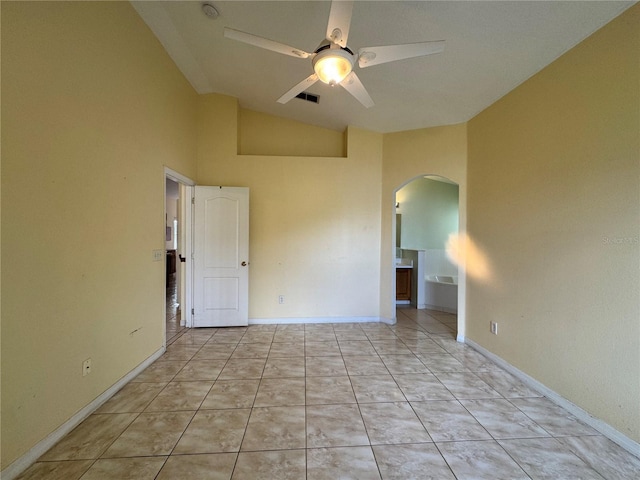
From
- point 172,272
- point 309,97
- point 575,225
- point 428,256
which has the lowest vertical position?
point 172,272

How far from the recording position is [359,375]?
8.13 feet

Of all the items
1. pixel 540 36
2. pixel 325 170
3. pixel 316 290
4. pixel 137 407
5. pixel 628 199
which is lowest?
pixel 137 407

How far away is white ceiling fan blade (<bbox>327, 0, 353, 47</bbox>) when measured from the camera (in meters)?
1.40

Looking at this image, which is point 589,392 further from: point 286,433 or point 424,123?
point 424,123

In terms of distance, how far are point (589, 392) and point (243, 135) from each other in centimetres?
491

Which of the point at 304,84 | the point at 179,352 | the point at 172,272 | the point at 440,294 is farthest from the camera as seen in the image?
the point at 172,272

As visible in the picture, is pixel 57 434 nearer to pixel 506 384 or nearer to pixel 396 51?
pixel 396 51

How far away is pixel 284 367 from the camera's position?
8.60 ft

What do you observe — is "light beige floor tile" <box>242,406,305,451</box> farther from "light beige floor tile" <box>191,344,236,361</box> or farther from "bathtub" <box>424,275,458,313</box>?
"bathtub" <box>424,275,458,313</box>

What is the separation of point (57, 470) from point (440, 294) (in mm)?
5064

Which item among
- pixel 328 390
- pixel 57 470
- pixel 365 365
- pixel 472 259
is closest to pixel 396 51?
pixel 472 259

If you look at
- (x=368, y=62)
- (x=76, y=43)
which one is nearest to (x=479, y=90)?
(x=368, y=62)

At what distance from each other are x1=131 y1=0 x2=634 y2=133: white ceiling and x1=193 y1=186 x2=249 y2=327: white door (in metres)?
1.56

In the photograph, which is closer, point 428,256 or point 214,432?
point 214,432
